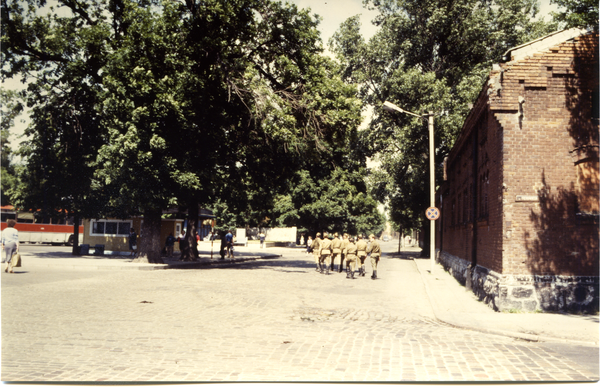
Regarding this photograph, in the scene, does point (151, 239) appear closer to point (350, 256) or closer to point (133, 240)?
point (133, 240)

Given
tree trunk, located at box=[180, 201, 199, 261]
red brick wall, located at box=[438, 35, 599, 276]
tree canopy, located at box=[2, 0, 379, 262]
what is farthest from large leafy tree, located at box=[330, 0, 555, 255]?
red brick wall, located at box=[438, 35, 599, 276]

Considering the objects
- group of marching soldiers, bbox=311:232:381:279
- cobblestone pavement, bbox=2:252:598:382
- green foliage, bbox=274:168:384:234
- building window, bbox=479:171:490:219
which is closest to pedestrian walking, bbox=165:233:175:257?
group of marching soldiers, bbox=311:232:381:279

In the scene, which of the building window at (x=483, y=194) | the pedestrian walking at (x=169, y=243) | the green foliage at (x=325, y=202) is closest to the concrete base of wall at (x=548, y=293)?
the building window at (x=483, y=194)

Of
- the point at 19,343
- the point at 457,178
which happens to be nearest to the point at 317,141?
the point at 457,178

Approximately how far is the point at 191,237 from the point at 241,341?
20922 mm

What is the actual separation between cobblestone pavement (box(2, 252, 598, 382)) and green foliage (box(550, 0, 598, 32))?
6530mm

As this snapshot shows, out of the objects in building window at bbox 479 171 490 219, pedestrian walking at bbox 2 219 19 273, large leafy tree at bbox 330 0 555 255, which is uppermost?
large leafy tree at bbox 330 0 555 255

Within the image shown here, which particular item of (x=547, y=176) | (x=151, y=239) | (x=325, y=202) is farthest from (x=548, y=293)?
(x=325, y=202)

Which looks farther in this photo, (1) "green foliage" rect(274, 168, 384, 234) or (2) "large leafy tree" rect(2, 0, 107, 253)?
(1) "green foliage" rect(274, 168, 384, 234)

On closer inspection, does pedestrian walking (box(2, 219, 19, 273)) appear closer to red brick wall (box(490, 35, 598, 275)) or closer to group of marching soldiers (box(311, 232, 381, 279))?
group of marching soldiers (box(311, 232, 381, 279))

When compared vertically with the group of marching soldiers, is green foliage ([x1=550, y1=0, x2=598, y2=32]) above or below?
above

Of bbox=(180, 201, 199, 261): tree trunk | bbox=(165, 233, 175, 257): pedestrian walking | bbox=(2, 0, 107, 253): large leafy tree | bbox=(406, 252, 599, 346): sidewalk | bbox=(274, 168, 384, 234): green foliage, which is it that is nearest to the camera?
bbox=(406, 252, 599, 346): sidewalk

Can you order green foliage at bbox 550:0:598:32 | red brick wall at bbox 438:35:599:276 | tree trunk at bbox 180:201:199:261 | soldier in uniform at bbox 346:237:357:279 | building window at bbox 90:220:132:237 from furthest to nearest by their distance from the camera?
building window at bbox 90:220:132:237
tree trunk at bbox 180:201:199:261
soldier in uniform at bbox 346:237:357:279
red brick wall at bbox 438:35:599:276
green foliage at bbox 550:0:598:32

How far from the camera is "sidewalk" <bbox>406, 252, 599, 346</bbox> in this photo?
8.58 metres
